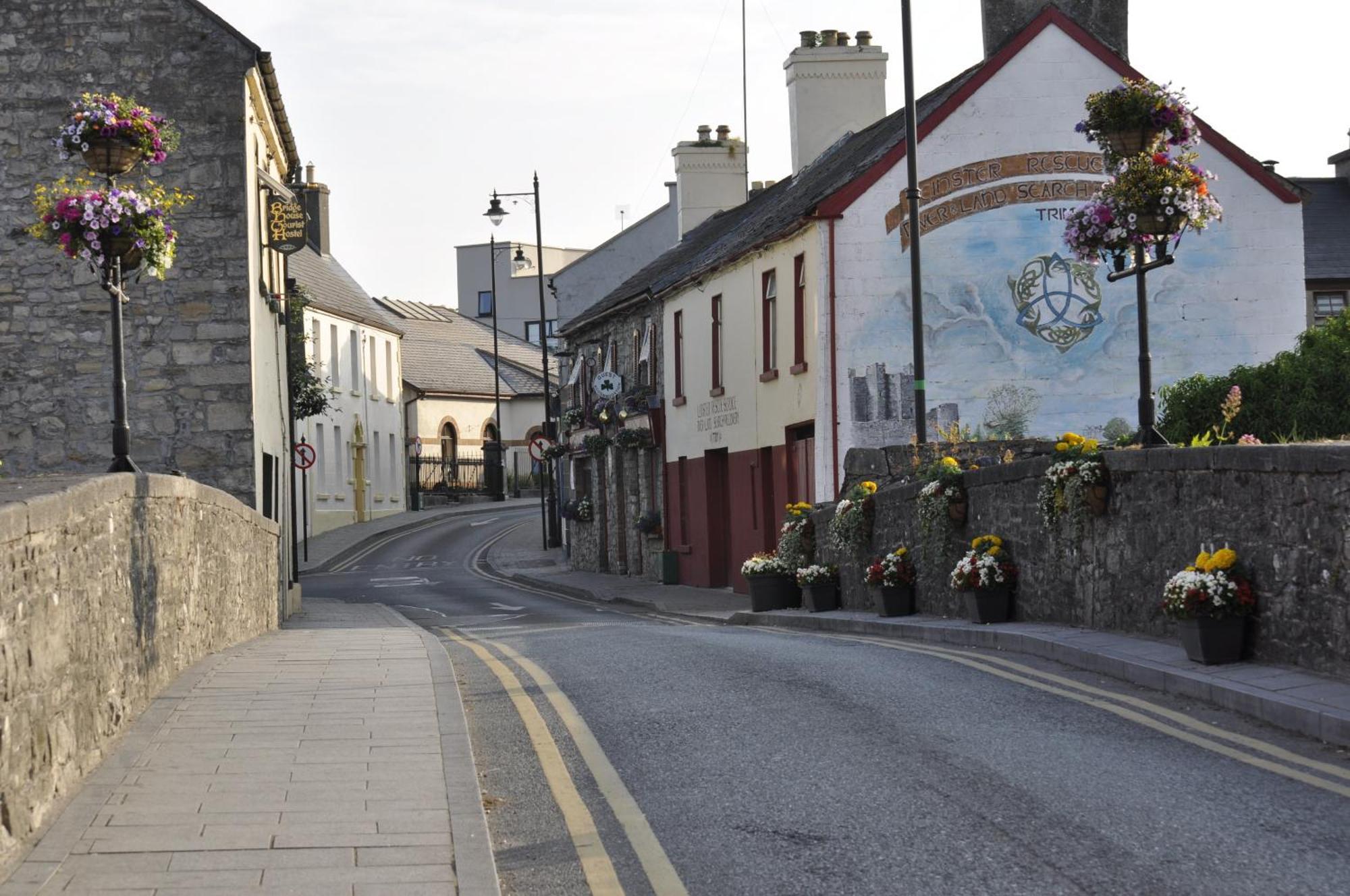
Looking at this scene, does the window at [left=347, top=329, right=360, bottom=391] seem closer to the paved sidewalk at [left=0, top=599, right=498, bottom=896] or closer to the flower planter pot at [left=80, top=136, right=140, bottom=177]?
the flower planter pot at [left=80, top=136, right=140, bottom=177]

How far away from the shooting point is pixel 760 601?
24562mm

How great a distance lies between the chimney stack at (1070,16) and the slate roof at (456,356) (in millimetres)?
46402

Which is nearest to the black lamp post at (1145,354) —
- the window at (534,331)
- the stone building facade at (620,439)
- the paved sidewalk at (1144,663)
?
the paved sidewalk at (1144,663)

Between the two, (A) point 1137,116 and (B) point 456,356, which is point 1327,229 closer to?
(A) point 1137,116

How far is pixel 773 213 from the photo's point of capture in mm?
32031

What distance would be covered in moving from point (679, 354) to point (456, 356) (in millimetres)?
44369

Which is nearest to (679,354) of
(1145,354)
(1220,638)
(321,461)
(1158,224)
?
(1158,224)

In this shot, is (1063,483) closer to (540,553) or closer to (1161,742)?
(1161,742)

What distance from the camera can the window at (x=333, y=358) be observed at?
58.2 m

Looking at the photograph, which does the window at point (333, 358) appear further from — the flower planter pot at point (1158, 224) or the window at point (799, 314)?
the flower planter pot at point (1158, 224)

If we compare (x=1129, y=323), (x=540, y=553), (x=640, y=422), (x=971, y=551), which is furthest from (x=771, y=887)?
(x=540, y=553)

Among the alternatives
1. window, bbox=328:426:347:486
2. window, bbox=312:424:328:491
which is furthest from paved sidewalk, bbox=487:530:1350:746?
window, bbox=328:426:347:486

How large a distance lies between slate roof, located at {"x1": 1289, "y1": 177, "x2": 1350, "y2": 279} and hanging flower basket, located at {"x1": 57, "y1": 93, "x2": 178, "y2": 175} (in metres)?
33.3

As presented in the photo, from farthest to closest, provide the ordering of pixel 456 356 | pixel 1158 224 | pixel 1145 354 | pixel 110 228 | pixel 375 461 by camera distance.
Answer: pixel 456 356, pixel 375 461, pixel 1158 224, pixel 1145 354, pixel 110 228
